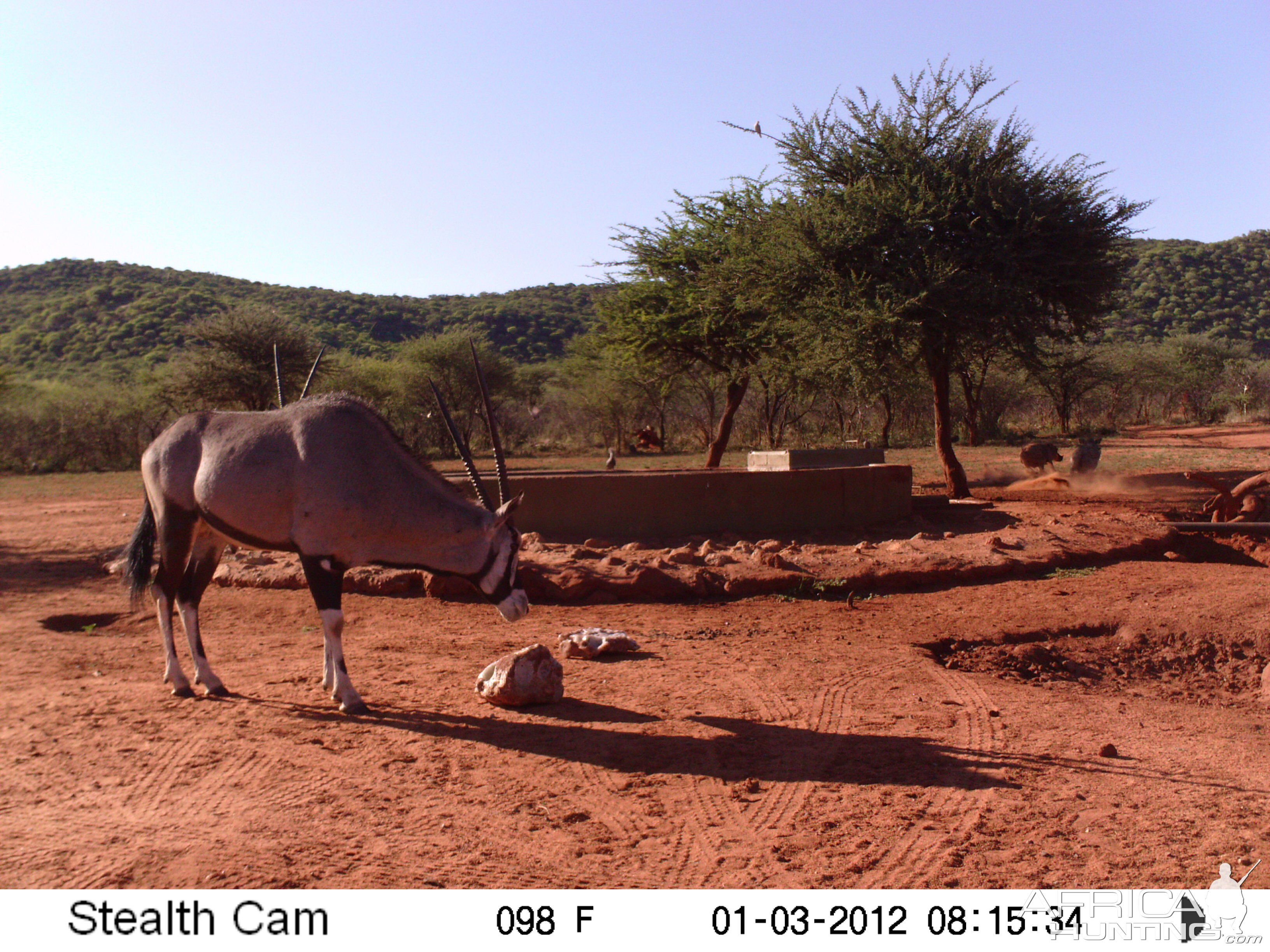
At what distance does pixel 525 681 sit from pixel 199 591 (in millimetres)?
2240

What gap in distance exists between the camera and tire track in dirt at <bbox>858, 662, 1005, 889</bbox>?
337 centimetres

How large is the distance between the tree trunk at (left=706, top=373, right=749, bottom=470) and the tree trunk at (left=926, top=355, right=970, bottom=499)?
15.7 ft

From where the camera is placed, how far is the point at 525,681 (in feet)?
18.1

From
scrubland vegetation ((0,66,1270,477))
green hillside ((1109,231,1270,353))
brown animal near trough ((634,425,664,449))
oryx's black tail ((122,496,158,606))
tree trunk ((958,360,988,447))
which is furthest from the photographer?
green hillside ((1109,231,1270,353))

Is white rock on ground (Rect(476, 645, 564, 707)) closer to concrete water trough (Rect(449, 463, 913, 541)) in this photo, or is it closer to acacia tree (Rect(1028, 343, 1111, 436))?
concrete water trough (Rect(449, 463, 913, 541))

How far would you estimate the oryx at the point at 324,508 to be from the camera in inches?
217

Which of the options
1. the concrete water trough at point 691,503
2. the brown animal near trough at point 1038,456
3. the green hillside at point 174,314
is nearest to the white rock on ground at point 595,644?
the concrete water trough at point 691,503

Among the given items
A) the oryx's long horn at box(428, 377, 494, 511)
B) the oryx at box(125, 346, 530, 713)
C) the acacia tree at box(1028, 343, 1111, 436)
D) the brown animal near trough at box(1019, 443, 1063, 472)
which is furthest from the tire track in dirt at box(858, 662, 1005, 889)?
the acacia tree at box(1028, 343, 1111, 436)

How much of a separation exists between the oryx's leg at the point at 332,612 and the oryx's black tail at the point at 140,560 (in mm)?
1499

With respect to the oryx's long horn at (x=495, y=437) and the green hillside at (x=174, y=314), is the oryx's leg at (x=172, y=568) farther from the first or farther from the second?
the green hillside at (x=174, y=314)

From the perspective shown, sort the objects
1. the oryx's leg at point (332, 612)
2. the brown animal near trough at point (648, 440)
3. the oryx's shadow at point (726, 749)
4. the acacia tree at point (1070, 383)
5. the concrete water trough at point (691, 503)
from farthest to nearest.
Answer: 1. the brown animal near trough at point (648, 440)
2. the acacia tree at point (1070, 383)
3. the concrete water trough at point (691, 503)
4. the oryx's leg at point (332, 612)
5. the oryx's shadow at point (726, 749)

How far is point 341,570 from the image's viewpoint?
5656mm

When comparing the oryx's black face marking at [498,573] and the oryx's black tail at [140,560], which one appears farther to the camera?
the oryx's black tail at [140,560]
